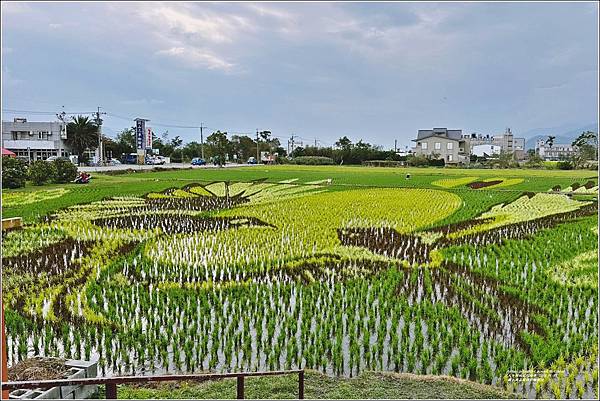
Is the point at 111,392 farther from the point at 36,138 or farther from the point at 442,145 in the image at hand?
the point at 442,145

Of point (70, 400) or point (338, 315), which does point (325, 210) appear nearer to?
point (338, 315)

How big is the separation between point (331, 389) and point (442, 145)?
41348 millimetres

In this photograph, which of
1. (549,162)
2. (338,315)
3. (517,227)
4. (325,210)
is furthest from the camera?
(549,162)

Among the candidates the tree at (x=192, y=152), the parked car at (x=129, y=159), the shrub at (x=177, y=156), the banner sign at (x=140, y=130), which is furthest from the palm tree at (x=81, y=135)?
the tree at (x=192, y=152)

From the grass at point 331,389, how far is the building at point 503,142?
38800 millimetres

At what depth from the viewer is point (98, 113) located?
101ft

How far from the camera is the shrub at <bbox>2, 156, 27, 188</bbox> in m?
17.5

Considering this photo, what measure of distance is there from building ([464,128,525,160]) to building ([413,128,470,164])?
11.4 feet

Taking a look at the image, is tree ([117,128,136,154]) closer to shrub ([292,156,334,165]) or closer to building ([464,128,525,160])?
shrub ([292,156,334,165])

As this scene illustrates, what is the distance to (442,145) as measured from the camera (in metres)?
43.2

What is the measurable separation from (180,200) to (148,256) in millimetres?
8607

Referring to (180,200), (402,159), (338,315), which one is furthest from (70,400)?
(402,159)

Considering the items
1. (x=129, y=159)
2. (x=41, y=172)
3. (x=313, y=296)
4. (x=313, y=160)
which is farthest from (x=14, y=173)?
(x=313, y=160)

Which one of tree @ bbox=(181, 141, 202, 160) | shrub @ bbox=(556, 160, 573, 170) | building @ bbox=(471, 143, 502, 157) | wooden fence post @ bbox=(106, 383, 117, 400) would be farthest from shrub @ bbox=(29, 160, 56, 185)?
building @ bbox=(471, 143, 502, 157)
